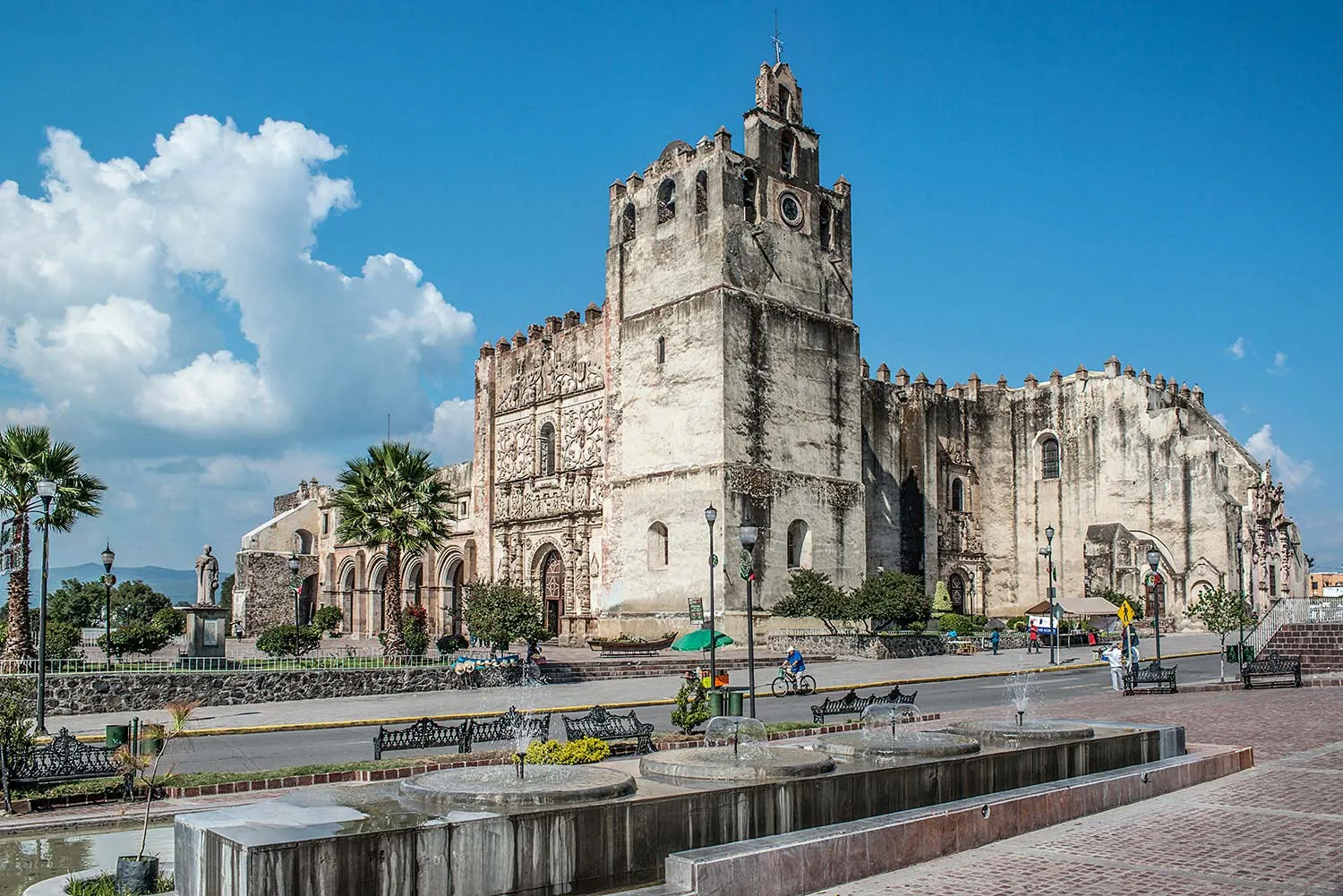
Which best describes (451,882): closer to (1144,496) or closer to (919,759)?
(919,759)

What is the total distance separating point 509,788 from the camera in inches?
296

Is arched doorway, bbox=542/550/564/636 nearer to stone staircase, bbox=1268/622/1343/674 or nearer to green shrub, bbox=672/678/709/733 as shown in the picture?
stone staircase, bbox=1268/622/1343/674

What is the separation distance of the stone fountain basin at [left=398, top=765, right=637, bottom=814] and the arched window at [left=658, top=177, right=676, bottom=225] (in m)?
36.5

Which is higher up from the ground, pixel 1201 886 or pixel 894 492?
pixel 894 492

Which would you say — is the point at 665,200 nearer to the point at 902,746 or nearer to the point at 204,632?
the point at 204,632

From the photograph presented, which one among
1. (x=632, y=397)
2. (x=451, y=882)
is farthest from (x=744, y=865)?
(x=632, y=397)

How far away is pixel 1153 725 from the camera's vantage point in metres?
12.4

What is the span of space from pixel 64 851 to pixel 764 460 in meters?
32.0

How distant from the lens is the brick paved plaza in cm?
786

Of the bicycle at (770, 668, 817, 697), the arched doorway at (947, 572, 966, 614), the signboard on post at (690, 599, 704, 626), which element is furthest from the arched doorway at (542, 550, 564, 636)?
the bicycle at (770, 668, 817, 697)

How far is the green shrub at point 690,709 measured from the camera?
16125 millimetres

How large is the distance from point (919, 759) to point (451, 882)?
4.43 meters

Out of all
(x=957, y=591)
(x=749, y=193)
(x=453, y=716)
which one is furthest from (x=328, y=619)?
(x=453, y=716)

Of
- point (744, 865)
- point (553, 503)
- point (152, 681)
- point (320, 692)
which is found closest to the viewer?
point (744, 865)
